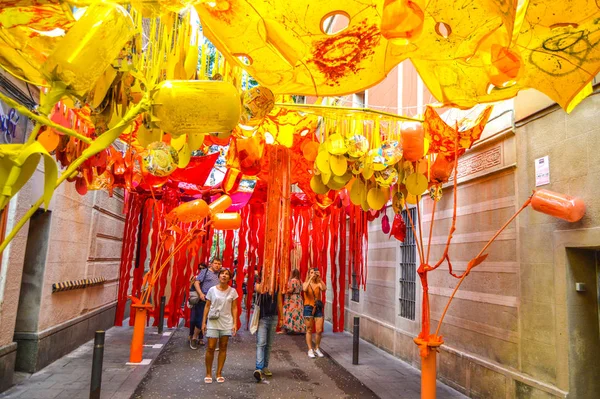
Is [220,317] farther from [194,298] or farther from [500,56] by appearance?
[500,56]

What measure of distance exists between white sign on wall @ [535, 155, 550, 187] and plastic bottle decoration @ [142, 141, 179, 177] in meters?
4.03

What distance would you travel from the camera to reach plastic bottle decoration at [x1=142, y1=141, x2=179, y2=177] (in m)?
4.62

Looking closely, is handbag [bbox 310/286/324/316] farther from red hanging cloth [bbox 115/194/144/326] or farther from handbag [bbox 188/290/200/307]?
red hanging cloth [bbox 115/194/144/326]

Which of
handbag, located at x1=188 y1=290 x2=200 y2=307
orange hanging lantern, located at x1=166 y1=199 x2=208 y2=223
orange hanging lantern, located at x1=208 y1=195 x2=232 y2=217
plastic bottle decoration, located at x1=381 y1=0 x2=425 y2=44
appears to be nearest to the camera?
plastic bottle decoration, located at x1=381 y1=0 x2=425 y2=44

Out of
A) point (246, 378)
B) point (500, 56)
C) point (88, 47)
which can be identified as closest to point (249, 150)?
point (500, 56)

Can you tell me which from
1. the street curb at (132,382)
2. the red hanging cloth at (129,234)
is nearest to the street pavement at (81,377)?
the street curb at (132,382)

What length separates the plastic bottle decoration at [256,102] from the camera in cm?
347

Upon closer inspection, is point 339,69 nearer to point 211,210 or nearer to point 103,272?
point 211,210

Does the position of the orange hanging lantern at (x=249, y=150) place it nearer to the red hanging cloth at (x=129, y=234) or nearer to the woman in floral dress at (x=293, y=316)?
the red hanging cloth at (x=129, y=234)

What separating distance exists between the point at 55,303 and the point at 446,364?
6.08 m

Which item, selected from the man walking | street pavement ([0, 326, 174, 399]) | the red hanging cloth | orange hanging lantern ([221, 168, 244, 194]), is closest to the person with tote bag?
street pavement ([0, 326, 174, 399])

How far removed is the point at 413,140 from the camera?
454 cm

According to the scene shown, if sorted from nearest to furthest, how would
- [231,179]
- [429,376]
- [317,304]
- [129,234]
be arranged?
[429,376] → [231,179] → [317,304] → [129,234]

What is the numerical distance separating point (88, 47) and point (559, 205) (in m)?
4.19
